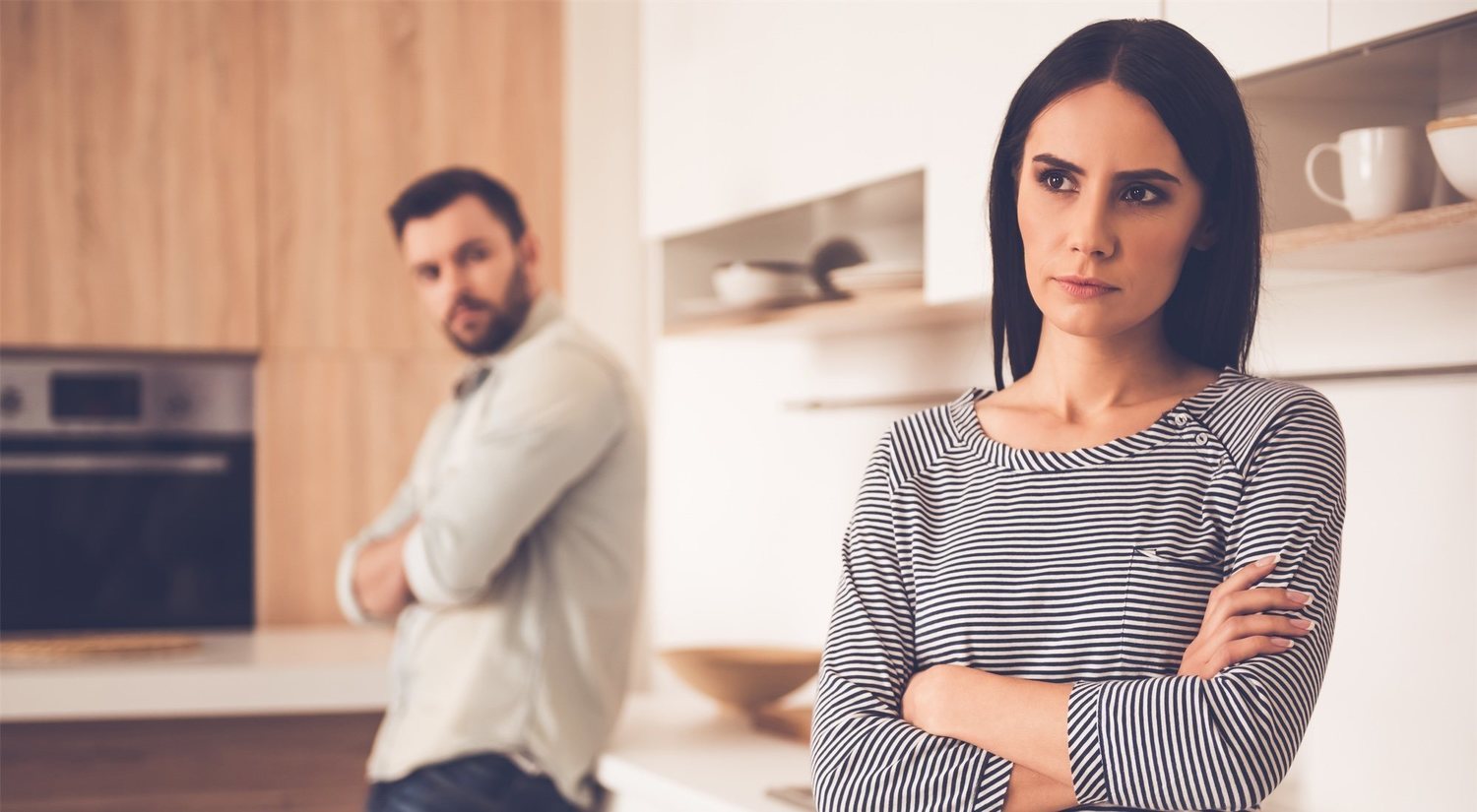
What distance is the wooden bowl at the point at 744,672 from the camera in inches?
90.7

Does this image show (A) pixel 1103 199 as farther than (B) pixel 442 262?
No

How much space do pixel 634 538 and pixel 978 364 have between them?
0.61 m

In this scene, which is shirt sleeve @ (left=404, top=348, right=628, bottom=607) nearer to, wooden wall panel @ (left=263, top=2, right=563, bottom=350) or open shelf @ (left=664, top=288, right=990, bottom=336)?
open shelf @ (left=664, top=288, right=990, bottom=336)

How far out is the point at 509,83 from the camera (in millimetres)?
3500

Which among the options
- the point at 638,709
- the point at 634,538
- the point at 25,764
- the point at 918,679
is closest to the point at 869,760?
the point at 918,679

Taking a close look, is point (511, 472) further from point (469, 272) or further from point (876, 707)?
point (876, 707)

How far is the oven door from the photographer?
3326 millimetres

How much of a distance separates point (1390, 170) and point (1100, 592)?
0.51 m

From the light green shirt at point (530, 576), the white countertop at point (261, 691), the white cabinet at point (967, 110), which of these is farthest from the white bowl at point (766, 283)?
the white countertop at point (261, 691)

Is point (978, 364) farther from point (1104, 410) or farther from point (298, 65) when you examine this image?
point (298, 65)

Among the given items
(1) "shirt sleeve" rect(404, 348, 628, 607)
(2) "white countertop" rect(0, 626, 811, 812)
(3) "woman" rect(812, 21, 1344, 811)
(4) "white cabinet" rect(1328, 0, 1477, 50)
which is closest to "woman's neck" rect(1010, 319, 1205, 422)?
(3) "woman" rect(812, 21, 1344, 811)

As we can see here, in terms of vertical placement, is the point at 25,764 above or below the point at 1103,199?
below

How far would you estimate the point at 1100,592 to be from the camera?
1107mm

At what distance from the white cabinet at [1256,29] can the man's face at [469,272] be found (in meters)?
1.15
